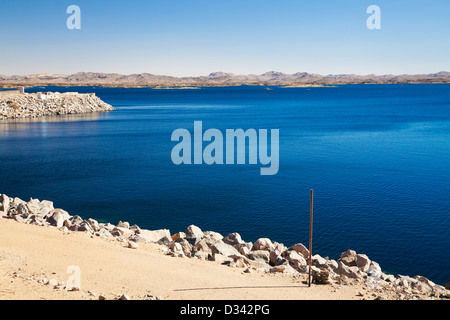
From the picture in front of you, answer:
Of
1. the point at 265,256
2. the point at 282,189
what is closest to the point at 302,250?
the point at 265,256

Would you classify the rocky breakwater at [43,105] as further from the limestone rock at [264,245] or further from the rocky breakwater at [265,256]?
the limestone rock at [264,245]

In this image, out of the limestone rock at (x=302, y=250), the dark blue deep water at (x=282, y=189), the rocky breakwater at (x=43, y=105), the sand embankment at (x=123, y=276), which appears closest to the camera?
the sand embankment at (x=123, y=276)

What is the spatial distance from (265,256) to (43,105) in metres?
79.5

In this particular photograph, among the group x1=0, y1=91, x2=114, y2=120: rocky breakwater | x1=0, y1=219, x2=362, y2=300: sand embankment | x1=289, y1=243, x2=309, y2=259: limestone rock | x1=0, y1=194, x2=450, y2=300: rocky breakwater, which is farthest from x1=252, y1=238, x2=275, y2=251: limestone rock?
x1=0, y1=91, x2=114, y2=120: rocky breakwater

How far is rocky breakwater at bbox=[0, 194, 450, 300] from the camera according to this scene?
49.2 feet

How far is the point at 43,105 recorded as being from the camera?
8594 cm

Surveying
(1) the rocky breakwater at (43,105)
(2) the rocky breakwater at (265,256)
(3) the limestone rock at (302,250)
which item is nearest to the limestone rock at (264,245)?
(2) the rocky breakwater at (265,256)

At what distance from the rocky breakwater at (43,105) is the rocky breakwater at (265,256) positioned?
6443 cm

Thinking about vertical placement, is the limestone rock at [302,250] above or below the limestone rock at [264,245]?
below

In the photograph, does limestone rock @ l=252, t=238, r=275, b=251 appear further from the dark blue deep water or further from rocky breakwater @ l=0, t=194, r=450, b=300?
the dark blue deep water

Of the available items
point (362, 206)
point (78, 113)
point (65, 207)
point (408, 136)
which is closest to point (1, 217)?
point (65, 207)

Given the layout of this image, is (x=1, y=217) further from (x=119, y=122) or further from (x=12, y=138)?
(x=119, y=122)

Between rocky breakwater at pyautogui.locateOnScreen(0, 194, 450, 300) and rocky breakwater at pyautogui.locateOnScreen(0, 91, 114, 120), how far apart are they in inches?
2537

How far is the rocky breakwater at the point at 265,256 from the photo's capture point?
→ 1499 centimetres
